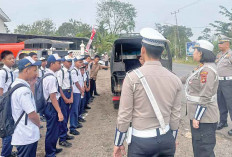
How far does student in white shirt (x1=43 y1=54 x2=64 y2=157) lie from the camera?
3559 mm

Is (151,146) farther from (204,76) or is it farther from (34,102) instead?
(34,102)

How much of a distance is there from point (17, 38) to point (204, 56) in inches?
703

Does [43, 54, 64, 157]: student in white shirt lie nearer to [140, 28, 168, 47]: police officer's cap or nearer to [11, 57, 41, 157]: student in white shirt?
[11, 57, 41, 157]: student in white shirt

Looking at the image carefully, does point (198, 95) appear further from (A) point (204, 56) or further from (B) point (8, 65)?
(B) point (8, 65)

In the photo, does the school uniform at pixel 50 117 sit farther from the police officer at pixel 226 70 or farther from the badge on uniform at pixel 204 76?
the police officer at pixel 226 70

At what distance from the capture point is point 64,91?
4.64m

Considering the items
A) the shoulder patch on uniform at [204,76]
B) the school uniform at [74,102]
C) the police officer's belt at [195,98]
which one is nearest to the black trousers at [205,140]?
the police officer's belt at [195,98]

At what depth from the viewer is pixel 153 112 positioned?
6.24 ft

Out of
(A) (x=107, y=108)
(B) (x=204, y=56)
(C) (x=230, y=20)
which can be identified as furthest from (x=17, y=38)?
(C) (x=230, y=20)

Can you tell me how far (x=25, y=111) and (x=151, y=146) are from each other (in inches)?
59.4

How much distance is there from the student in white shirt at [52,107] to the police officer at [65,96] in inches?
23.1

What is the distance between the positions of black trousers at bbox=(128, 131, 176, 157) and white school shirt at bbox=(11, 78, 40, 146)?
1307 millimetres

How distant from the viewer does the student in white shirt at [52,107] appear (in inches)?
140

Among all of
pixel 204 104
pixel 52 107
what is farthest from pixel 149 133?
pixel 52 107
